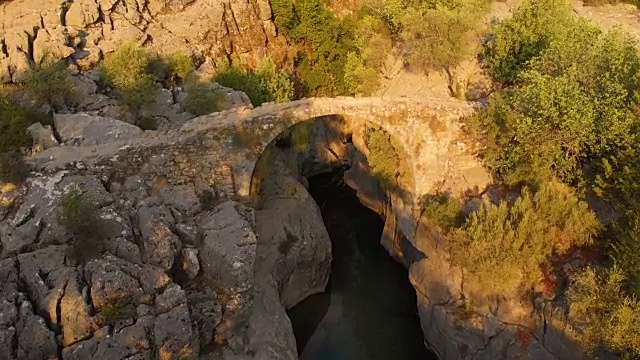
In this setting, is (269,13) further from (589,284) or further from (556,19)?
(589,284)

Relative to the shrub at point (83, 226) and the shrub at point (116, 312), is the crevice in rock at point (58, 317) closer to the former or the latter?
the shrub at point (116, 312)

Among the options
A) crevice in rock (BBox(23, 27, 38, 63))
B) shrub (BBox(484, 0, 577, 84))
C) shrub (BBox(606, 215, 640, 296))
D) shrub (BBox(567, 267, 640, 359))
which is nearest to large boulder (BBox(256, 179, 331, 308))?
shrub (BBox(567, 267, 640, 359))

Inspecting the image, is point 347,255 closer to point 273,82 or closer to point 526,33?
point 273,82

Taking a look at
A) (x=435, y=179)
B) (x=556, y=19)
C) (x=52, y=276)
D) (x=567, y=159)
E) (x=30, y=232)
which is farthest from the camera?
(x=556, y=19)

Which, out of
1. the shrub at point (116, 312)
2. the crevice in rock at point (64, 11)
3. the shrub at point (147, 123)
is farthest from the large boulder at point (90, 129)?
the crevice in rock at point (64, 11)

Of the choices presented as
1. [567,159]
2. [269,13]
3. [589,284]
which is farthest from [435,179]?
[269,13]

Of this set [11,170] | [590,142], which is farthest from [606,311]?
[11,170]

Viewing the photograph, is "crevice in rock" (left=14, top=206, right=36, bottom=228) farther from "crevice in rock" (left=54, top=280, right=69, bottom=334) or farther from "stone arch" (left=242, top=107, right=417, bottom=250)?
"stone arch" (left=242, top=107, right=417, bottom=250)
